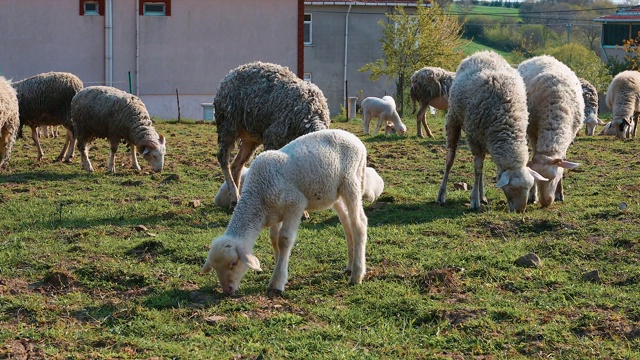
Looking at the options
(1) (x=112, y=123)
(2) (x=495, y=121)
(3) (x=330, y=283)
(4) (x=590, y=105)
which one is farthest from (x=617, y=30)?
(3) (x=330, y=283)

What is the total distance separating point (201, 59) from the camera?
29.7 metres

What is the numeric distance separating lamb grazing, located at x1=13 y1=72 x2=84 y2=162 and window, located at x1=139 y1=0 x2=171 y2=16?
1326 cm

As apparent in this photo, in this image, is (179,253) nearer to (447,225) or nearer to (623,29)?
(447,225)

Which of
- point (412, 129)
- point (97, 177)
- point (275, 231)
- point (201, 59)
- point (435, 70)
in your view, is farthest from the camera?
point (201, 59)

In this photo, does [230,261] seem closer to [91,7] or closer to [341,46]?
[91,7]

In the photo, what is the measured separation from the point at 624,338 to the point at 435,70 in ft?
49.5

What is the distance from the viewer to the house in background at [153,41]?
27.9 meters

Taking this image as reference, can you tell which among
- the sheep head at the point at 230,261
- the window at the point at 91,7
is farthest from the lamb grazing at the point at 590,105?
the window at the point at 91,7

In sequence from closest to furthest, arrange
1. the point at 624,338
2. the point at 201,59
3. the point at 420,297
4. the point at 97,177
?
the point at 624,338
the point at 420,297
the point at 97,177
the point at 201,59

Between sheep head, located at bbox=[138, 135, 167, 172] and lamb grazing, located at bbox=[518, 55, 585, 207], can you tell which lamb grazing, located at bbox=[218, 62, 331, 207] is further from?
sheep head, located at bbox=[138, 135, 167, 172]

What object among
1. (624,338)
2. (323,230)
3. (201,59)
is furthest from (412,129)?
(624,338)

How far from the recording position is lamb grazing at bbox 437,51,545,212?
1046 centimetres

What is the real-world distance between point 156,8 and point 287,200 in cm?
2333

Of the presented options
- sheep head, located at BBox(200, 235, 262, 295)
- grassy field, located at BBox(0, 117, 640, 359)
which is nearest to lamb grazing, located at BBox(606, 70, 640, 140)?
grassy field, located at BBox(0, 117, 640, 359)
